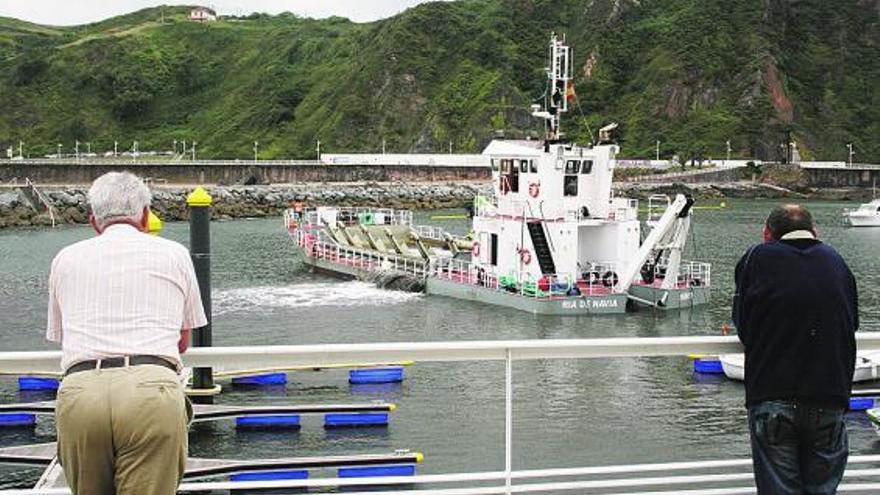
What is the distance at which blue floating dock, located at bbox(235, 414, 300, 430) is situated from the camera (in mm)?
18859

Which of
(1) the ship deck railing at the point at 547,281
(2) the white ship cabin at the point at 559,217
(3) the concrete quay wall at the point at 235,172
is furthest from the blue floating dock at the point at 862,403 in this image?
(3) the concrete quay wall at the point at 235,172

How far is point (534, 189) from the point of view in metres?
37.1

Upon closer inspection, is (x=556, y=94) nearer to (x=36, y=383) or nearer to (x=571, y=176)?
(x=571, y=176)

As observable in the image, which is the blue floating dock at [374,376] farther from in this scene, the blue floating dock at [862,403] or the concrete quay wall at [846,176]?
the concrete quay wall at [846,176]

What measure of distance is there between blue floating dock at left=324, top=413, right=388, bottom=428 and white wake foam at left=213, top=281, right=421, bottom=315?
17.4 metres

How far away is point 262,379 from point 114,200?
62.6 feet

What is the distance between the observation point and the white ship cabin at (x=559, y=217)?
1438 inches

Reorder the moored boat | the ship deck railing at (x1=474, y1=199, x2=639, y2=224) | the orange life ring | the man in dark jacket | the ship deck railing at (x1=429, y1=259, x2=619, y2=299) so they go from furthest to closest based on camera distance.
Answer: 1. the orange life ring
2. the ship deck railing at (x1=474, y1=199, x2=639, y2=224)
3. the moored boat
4. the ship deck railing at (x1=429, y1=259, x2=619, y2=299)
5. the man in dark jacket

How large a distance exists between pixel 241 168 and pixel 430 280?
83.8 metres

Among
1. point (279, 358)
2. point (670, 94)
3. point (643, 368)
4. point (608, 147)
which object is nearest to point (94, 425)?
point (279, 358)

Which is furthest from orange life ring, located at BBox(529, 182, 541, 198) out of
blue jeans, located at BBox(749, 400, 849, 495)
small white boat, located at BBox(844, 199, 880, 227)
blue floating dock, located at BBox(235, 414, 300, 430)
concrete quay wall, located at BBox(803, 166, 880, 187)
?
concrete quay wall, located at BBox(803, 166, 880, 187)

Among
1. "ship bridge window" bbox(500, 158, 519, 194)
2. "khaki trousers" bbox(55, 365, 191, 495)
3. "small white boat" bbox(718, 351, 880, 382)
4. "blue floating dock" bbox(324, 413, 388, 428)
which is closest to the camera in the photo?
"khaki trousers" bbox(55, 365, 191, 495)

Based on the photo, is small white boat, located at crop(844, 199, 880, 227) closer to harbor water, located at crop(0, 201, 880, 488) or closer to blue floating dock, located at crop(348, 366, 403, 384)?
harbor water, located at crop(0, 201, 880, 488)

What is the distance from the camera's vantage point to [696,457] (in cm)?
1761
